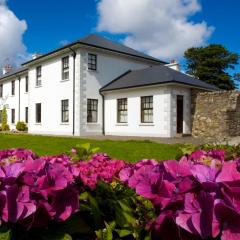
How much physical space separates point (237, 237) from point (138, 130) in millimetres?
21753

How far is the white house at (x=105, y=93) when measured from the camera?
2161cm

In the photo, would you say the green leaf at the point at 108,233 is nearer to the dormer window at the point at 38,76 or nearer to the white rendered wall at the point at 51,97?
the white rendered wall at the point at 51,97

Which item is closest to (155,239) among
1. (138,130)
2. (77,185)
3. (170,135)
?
(77,185)

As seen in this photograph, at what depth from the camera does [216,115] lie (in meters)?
21.0

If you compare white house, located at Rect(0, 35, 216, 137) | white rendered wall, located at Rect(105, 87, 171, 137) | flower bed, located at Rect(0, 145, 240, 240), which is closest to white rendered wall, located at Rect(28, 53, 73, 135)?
white house, located at Rect(0, 35, 216, 137)

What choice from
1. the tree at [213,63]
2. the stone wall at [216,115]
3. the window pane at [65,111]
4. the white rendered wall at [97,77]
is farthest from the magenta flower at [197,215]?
the tree at [213,63]

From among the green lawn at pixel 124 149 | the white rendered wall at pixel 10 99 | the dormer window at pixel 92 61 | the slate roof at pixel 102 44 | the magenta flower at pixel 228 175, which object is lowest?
the green lawn at pixel 124 149

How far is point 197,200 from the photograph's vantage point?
107 cm

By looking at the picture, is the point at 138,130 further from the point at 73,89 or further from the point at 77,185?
the point at 77,185

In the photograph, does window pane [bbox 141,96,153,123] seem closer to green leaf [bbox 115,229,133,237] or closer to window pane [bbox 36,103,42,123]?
window pane [bbox 36,103,42,123]

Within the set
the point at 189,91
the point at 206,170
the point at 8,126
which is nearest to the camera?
the point at 206,170

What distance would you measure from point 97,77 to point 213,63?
3466 cm

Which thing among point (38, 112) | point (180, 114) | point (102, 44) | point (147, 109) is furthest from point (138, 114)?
point (38, 112)

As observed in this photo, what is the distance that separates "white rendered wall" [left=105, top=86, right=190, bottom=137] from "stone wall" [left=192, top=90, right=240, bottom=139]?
0.67 m
